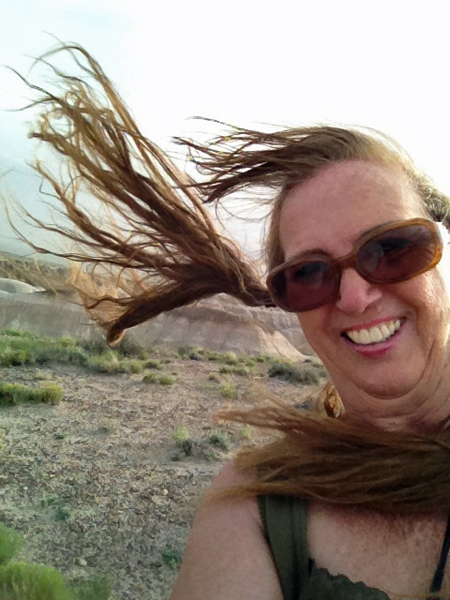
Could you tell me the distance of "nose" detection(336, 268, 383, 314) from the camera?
63.3 inches

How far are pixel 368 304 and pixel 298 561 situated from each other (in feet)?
2.48

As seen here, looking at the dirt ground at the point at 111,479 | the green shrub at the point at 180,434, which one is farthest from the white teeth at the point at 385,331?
the green shrub at the point at 180,434

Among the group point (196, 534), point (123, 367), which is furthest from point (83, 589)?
point (123, 367)

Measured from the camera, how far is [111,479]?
6.22 meters

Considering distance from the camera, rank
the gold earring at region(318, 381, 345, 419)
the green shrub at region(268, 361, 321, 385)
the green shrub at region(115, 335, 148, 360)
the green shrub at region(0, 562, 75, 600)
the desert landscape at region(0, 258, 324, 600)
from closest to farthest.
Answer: the gold earring at region(318, 381, 345, 419) < the green shrub at region(0, 562, 75, 600) < the desert landscape at region(0, 258, 324, 600) < the green shrub at region(268, 361, 321, 385) < the green shrub at region(115, 335, 148, 360)

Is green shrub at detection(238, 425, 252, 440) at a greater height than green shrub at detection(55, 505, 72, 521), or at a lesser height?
lesser

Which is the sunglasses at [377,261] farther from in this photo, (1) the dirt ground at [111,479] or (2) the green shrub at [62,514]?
(2) the green shrub at [62,514]

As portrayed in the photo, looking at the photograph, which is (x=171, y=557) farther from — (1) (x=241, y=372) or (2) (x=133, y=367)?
(1) (x=241, y=372)

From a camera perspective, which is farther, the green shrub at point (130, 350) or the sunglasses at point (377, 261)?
Answer: the green shrub at point (130, 350)

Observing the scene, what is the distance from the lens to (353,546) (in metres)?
1.41

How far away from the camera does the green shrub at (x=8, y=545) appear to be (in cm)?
385

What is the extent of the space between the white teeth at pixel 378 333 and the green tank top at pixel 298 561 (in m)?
0.51

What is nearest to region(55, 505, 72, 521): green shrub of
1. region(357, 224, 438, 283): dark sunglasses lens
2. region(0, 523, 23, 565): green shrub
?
region(0, 523, 23, 565): green shrub

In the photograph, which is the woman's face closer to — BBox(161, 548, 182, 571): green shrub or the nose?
the nose
